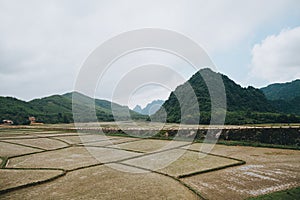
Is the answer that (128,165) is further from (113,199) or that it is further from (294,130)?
(294,130)

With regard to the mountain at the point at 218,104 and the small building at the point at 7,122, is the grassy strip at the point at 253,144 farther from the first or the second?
the small building at the point at 7,122

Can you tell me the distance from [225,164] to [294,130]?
9.13m

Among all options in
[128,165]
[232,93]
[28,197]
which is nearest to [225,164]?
[128,165]

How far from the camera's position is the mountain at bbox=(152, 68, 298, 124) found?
122 ft

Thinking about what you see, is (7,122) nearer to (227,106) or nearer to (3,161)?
(3,161)

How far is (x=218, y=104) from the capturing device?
50.5 m

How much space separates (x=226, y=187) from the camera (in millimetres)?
9094

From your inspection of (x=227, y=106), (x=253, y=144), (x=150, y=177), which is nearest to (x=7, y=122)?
(x=227, y=106)

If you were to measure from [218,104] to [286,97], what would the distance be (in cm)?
3723

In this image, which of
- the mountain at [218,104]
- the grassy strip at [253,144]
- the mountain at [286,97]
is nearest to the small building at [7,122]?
the mountain at [218,104]

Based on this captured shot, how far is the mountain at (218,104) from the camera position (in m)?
37.2

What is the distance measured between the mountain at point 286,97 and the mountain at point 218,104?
2592mm

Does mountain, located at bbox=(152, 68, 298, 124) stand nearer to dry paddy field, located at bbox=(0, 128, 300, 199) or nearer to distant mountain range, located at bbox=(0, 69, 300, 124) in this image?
distant mountain range, located at bbox=(0, 69, 300, 124)

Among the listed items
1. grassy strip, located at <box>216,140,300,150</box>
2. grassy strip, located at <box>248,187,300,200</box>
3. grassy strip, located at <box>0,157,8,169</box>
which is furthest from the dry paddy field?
grassy strip, located at <box>216,140,300,150</box>
